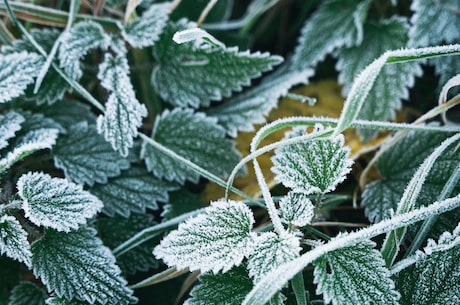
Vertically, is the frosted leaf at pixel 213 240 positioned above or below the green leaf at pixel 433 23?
below

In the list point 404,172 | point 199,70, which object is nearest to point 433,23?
point 404,172

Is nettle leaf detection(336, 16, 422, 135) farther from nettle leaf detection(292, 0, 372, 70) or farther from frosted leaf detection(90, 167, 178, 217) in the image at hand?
frosted leaf detection(90, 167, 178, 217)

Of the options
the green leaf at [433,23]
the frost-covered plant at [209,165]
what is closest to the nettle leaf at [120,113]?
the frost-covered plant at [209,165]

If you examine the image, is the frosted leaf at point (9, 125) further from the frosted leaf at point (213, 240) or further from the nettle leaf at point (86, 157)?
the frosted leaf at point (213, 240)

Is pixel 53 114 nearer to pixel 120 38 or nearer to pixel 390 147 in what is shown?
pixel 120 38

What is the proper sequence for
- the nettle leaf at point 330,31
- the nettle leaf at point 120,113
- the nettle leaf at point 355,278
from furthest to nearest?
1. the nettle leaf at point 330,31
2. the nettle leaf at point 120,113
3. the nettle leaf at point 355,278

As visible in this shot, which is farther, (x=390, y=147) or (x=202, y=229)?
(x=390, y=147)

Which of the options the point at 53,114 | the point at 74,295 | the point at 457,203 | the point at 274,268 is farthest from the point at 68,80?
the point at 457,203
